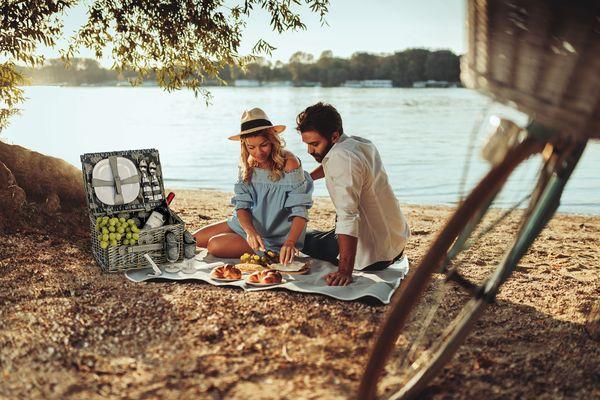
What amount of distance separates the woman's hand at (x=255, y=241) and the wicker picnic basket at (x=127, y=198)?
0.59 metres

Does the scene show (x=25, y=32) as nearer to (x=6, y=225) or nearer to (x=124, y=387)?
(x=6, y=225)

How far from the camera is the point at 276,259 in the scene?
4785 mm

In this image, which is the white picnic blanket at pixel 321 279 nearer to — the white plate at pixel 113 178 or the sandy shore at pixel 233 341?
the sandy shore at pixel 233 341

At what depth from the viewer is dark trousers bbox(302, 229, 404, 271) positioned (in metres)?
4.83

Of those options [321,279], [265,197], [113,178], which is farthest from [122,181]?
[321,279]

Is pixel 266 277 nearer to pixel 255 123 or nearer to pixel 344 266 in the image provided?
pixel 344 266

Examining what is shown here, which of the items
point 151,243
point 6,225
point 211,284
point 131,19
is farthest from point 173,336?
point 131,19

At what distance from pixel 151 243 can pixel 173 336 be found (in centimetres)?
163

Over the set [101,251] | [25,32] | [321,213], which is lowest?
[321,213]

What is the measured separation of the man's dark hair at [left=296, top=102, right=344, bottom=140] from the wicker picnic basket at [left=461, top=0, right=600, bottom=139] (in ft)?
7.90

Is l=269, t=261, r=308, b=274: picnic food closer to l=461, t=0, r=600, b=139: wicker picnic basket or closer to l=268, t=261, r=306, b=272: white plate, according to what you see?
l=268, t=261, r=306, b=272: white plate

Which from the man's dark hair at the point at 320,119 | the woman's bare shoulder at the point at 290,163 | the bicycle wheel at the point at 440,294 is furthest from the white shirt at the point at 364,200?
the bicycle wheel at the point at 440,294

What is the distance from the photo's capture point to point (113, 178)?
16.2ft

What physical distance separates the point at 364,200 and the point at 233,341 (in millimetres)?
1583
